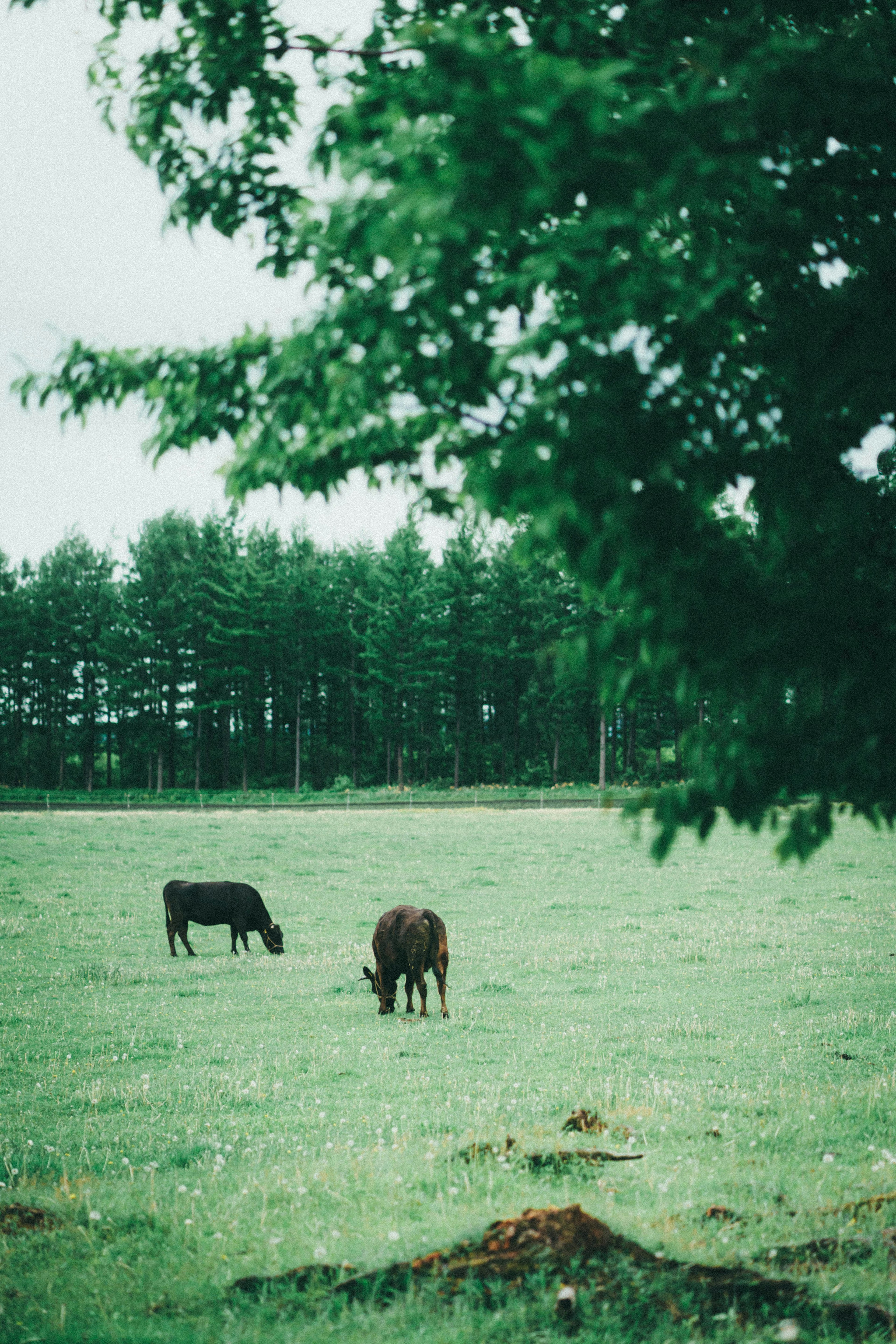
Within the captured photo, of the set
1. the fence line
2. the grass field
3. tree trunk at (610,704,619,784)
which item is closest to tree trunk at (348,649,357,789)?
the fence line

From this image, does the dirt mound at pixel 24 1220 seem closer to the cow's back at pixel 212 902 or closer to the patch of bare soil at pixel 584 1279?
the patch of bare soil at pixel 584 1279

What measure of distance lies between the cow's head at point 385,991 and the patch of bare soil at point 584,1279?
23.7 ft

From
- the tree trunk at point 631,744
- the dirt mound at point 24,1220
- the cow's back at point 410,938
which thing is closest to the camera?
the dirt mound at point 24,1220

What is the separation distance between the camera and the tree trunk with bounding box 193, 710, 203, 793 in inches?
2847

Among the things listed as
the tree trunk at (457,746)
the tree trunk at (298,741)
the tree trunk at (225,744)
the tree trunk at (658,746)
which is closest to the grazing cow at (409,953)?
the tree trunk at (658,746)

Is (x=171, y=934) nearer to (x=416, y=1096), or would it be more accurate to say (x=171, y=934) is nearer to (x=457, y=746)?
(x=416, y=1096)

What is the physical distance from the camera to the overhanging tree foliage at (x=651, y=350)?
3.05m

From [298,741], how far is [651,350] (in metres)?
69.1

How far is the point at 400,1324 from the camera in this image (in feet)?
14.6

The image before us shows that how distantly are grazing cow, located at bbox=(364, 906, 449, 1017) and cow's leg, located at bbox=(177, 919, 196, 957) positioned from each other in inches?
226

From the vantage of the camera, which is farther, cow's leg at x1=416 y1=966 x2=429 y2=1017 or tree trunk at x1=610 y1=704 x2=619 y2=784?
tree trunk at x1=610 y1=704 x2=619 y2=784

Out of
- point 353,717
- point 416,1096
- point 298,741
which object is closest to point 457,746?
point 298,741

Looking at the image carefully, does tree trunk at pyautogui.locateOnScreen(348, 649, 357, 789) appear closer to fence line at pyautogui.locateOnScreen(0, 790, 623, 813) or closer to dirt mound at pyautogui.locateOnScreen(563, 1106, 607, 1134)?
fence line at pyautogui.locateOnScreen(0, 790, 623, 813)

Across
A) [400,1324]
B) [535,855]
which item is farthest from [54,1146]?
[535,855]
